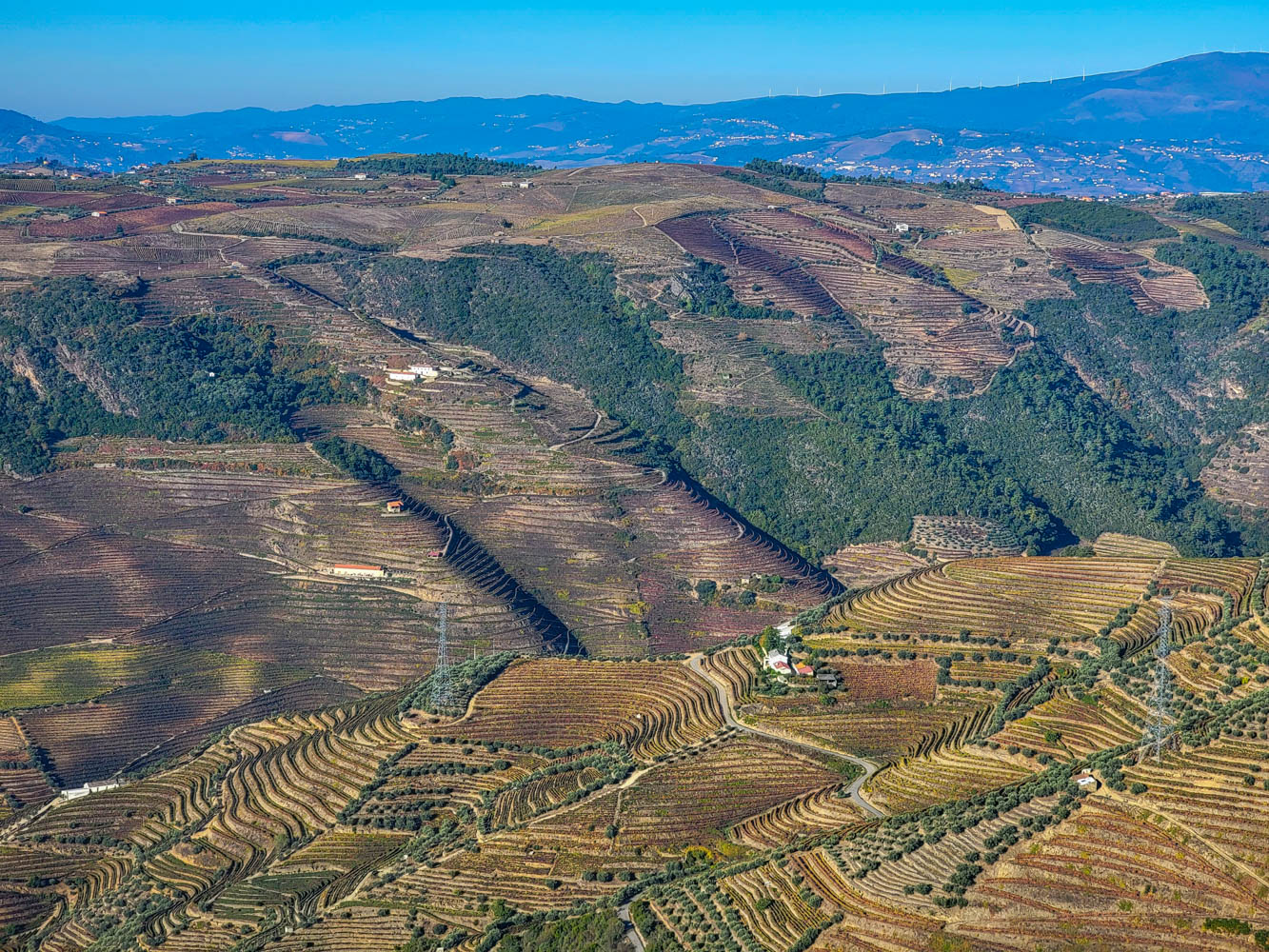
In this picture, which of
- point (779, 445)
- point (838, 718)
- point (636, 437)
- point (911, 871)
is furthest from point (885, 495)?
point (911, 871)

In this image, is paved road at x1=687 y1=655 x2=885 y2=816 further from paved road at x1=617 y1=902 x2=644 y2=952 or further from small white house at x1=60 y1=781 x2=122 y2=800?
small white house at x1=60 y1=781 x2=122 y2=800

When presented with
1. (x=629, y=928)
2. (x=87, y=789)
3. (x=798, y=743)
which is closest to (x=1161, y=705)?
(x=798, y=743)

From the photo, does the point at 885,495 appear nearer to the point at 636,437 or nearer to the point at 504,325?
the point at 636,437

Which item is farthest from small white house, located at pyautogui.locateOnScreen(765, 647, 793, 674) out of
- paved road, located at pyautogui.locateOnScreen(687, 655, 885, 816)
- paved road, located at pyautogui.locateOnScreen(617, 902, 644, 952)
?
paved road, located at pyautogui.locateOnScreen(617, 902, 644, 952)

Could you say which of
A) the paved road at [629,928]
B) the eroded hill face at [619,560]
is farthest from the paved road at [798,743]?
the paved road at [629,928]

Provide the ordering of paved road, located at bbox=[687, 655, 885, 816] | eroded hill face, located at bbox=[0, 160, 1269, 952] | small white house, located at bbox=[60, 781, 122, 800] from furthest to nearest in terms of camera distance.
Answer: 1. small white house, located at bbox=[60, 781, 122, 800]
2. paved road, located at bbox=[687, 655, 885, 816]
3. eroded hill face, located at bbox=[0, 160, 1269, 952]

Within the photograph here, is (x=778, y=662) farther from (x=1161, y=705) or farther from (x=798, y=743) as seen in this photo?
(x=1161, y=705)

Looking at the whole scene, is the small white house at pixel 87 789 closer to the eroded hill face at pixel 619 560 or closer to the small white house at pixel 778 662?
the eroded hill face at pixel 619 560
